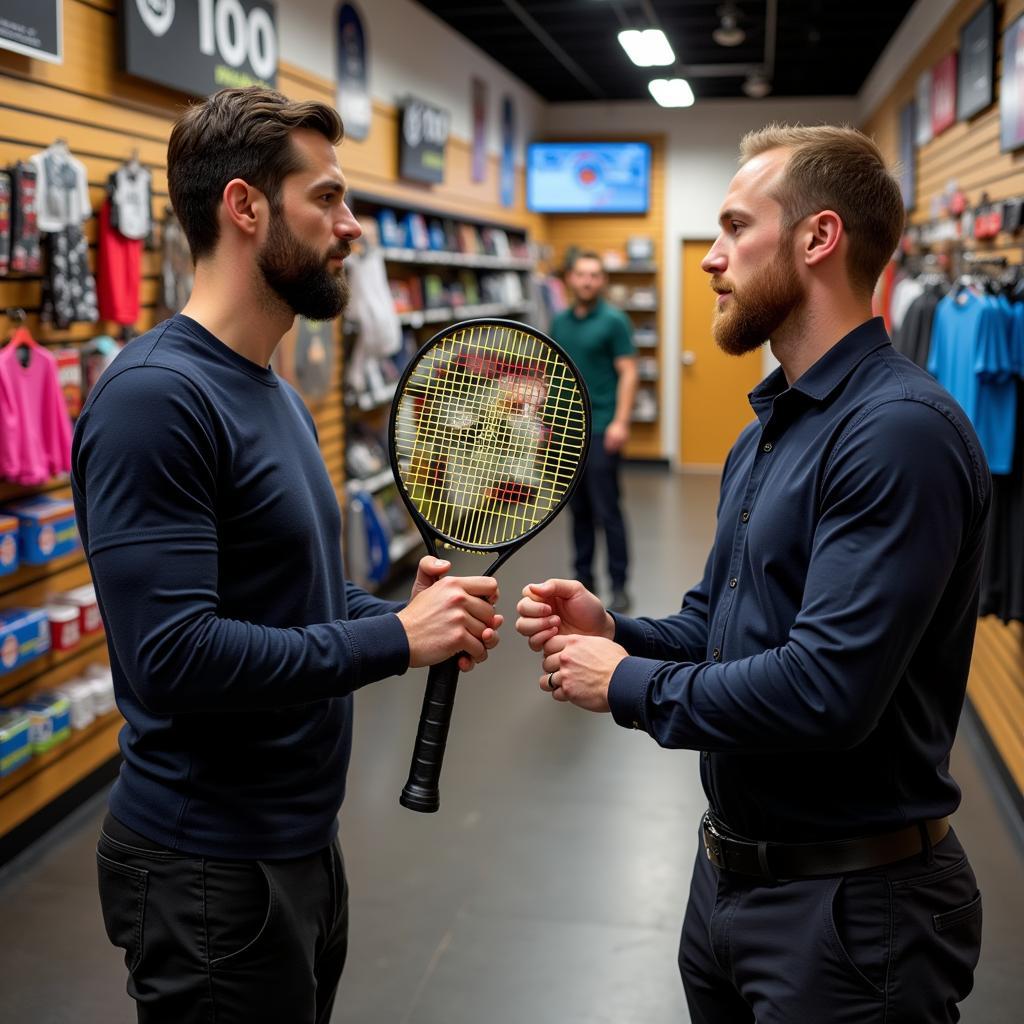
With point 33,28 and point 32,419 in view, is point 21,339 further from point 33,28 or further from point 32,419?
point 33,28

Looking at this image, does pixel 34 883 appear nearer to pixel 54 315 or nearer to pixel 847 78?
pixel 54 315

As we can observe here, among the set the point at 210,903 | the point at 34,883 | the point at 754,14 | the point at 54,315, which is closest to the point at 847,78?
the point at 754,14

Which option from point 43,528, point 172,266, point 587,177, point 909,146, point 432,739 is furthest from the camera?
point 587,177

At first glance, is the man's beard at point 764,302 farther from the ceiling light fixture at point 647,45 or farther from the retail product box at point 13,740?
the ceiling light fixture at point 647,45

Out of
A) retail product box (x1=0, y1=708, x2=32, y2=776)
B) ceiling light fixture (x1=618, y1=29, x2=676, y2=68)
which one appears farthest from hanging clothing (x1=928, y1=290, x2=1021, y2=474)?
ceiling light fixture (x1=618, y1=29, x2=676, y2=68)

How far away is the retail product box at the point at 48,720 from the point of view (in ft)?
12.0

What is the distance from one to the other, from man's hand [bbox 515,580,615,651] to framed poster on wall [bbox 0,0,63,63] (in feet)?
8.57

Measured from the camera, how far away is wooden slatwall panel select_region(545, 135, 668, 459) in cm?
1278

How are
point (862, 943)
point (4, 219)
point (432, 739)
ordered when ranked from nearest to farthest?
point (862, 943) → point (432, 739) → point (4, 219)

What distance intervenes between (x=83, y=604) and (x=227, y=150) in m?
2.62

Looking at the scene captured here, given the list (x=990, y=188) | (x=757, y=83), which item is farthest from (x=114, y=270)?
(x=757, y=83)

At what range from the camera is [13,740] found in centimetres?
353

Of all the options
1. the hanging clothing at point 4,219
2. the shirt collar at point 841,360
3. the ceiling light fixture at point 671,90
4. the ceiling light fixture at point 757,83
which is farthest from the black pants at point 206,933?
the ceiling light fixture at point 757,83

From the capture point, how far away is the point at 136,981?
1666 millimetres
